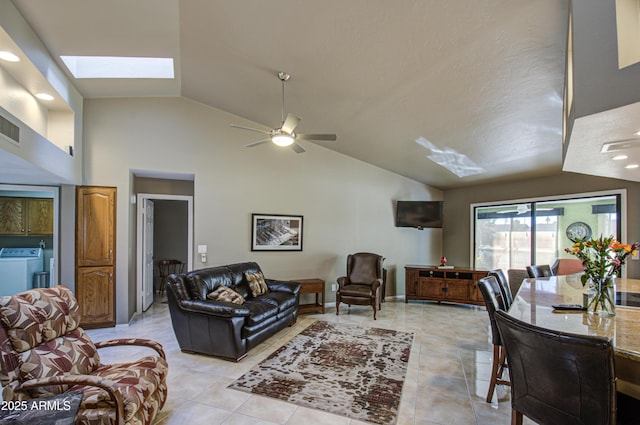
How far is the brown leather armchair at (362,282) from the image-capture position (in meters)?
5.30

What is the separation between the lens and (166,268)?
7016 mm

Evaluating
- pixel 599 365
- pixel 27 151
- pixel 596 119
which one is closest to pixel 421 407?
pixel 599 365

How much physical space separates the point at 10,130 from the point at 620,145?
495cm

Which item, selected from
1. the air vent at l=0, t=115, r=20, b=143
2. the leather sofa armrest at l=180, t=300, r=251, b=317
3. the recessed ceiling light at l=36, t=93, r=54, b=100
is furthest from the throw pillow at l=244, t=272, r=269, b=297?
the recessed ceiling light at l=36, t=93, r=54, b=100

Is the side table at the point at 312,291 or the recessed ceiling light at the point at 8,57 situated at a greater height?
the recessed ceiling light at the point at 8,57

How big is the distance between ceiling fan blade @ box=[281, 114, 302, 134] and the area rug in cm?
265

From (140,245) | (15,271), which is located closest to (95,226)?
(140,245)

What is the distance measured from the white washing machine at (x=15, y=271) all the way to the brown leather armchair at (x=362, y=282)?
16.7 ft

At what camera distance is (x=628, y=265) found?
4.50 m

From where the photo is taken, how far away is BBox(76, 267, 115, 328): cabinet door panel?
448 centimetres

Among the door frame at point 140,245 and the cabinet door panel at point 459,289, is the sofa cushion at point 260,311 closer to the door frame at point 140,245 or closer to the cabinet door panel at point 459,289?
the door frame at point 140,245

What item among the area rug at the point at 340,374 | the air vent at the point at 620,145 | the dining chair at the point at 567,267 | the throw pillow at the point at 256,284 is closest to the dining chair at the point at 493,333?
the area rug at the point at 340,374

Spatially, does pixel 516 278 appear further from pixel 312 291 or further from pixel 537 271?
pixel 312 291

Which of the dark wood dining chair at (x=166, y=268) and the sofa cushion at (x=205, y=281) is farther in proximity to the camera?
the dark wood dining chair at (x=166, y=268)
